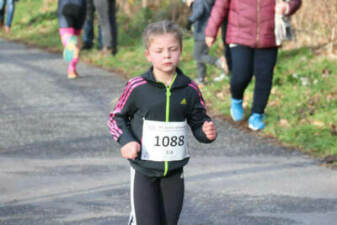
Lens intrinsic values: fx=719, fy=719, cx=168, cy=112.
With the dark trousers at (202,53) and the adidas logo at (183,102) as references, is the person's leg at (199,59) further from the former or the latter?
the adidas logo at (183,102)

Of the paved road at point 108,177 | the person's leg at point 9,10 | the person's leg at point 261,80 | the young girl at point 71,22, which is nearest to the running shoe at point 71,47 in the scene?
the young girl at point 71,22

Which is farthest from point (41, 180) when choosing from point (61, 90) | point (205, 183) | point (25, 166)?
point (61, 90)

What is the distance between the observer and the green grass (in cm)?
748

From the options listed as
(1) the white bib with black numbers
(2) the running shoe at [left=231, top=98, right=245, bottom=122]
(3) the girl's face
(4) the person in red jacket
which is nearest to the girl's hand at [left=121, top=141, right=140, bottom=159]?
(1) the white bib with black numbers

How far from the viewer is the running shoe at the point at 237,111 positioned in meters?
8.10

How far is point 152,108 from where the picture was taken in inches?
149

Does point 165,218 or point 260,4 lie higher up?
point 260,4

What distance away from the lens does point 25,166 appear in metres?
6.34

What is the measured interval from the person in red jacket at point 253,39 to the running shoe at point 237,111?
3.3 inches

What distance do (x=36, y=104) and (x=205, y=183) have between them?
3956 millimetres

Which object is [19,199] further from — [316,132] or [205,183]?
[316,132]

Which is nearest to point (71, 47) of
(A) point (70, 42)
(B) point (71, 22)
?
(A) point (70, 42)

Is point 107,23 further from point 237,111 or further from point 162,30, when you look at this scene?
point 162,30

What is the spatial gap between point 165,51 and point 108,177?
2.49 m
